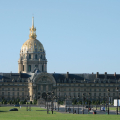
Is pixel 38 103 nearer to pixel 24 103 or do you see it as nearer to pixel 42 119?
pixel 24 103

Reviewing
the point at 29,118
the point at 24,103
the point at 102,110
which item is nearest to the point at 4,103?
the point at 24,103

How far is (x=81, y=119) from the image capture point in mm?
96875

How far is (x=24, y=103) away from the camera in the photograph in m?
186

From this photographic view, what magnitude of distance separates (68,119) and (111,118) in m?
8.27

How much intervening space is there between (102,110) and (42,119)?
41178mm

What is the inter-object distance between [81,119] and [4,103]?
91.4m

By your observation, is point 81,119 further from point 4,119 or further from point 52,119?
point 4,119

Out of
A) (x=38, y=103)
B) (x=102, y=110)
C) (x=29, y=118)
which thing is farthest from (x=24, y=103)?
(x=29, y=118)

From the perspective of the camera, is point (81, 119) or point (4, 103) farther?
point (4, 103)

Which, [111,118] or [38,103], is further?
[38,103]

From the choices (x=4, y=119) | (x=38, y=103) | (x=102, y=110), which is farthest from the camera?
(x=38, y=103)

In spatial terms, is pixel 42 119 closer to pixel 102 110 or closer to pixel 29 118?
pixel 29 118

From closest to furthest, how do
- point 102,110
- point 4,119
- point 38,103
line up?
point 4,119 < point 102,110 < point 38,103

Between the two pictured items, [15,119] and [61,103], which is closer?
[15,119]
